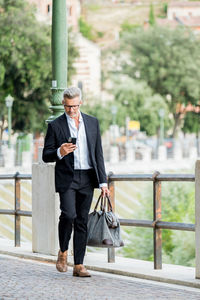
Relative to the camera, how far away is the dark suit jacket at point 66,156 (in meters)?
8.23

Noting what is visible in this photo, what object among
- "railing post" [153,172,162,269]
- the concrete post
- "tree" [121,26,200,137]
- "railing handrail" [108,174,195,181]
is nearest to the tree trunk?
"tree" [121,26,200,137]

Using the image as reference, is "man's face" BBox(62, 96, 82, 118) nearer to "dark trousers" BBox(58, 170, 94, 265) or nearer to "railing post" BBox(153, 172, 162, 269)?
"dark trousers" BBox(58, 170, 94, 265)

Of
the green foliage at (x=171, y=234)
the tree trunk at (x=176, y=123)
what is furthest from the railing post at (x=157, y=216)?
the tree trunk at (x=176, y=123)

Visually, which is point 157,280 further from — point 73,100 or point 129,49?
point 129,49

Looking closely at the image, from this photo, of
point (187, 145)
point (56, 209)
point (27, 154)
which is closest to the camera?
point (56, 209)

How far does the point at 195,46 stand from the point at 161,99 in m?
8.12

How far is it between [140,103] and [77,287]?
71805mm

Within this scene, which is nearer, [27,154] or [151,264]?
[151,264]

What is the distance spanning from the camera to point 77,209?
8.43m

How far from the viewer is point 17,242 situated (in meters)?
11.6

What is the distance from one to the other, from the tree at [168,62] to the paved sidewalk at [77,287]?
73.7 m

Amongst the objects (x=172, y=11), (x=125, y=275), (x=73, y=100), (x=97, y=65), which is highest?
(x=172, y=11)

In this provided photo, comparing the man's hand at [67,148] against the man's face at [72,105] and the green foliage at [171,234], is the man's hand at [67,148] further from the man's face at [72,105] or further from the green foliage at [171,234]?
the green foliage at [171,234]

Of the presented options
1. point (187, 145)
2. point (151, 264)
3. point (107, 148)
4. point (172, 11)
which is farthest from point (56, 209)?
point (172, 11)
